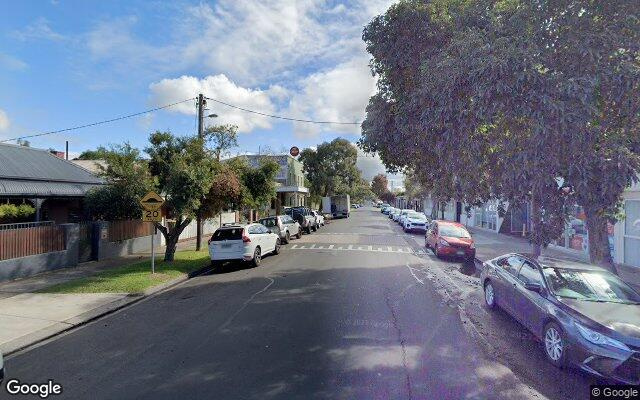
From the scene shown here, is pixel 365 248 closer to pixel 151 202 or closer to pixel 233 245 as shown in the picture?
pixel 233 245

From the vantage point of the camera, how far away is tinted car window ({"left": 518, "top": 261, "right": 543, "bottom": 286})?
22.2 ft

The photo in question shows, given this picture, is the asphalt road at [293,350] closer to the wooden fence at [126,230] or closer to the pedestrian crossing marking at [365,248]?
the wooden fence at [126,230]

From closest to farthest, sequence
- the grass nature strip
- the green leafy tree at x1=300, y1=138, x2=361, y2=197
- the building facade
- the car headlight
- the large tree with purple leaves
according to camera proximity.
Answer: the car headlight
the large tree with purple leaves
the grass nature strip
the building facade
the green leafy tree at x1=300, y1=138, x2=361, y2=197

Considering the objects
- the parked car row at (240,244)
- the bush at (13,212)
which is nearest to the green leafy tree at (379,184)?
the parked car row at (240,244)

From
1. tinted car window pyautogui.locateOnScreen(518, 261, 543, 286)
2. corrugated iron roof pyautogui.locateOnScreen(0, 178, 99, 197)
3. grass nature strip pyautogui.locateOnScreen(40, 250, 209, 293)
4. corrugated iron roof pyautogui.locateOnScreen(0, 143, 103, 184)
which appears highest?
corrugated iron roof pyautogui.locateOnScreen(0, 143, 103, 184)

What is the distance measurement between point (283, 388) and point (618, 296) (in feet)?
17.9

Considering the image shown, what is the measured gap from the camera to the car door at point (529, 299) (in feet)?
20.6

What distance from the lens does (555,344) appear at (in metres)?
5.61

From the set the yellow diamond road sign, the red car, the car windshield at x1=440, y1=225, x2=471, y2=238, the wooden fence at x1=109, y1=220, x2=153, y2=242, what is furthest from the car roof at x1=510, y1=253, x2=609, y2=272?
the wooden fence at x1=109, y1=220, x2=153, y2=242

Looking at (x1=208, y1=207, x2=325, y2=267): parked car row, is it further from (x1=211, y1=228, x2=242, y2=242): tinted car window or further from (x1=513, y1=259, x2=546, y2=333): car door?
(x1=513, y1=259, x2=546, y2=333): car door

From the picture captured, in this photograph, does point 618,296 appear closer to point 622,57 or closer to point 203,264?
point 622,57

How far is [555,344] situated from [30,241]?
13675 mm

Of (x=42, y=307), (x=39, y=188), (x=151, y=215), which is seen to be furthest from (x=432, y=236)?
(x=39, y=188)

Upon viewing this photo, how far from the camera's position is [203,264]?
13.9 meters
